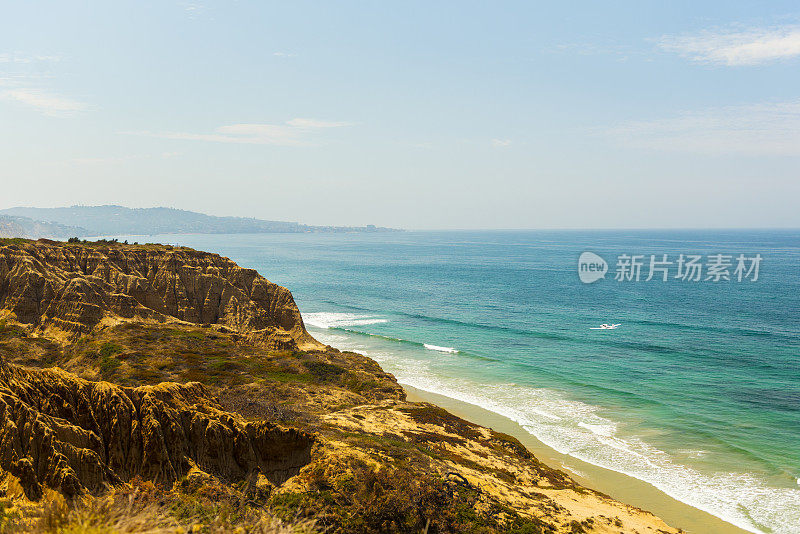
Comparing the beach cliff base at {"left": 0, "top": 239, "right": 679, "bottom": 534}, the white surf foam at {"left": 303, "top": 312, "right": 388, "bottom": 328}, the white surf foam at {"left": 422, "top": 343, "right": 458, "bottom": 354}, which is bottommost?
the white surf foam at {"left": 303, "top": 312, "right": 388, "bottom": 328}

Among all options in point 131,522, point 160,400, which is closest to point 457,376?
point 160,400

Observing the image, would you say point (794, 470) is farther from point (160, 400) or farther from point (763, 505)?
point (160, 400)

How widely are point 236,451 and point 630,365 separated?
51375mm

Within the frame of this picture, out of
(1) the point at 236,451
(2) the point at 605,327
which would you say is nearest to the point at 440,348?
(2) the point at 605,327

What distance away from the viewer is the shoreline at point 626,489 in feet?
86.9

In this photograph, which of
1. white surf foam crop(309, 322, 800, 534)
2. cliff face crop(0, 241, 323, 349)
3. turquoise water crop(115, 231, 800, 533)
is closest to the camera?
white surf foam crop(309, 322, 800, 534)

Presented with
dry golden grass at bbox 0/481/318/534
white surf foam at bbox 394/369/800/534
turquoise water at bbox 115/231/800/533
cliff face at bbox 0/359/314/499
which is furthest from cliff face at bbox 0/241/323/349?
dry golden grass at bbox 0/481/318/534

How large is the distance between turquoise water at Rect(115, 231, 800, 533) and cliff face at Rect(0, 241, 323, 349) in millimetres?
14547

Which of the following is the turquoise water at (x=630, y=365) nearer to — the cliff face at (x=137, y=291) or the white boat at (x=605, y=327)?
the white boat at (x=605, y=327)

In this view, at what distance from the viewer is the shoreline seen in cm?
2650

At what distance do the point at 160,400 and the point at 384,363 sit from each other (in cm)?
4229

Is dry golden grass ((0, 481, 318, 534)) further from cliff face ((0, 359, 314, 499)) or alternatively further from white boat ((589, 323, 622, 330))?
white boat ((589, 323, 622, 330))

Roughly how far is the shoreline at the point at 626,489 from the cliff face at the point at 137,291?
26485 mm

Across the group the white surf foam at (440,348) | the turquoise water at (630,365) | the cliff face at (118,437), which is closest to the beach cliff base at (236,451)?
the cliff face at (118,437)
